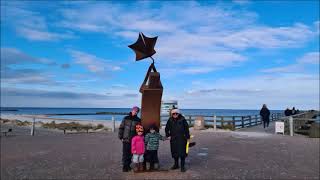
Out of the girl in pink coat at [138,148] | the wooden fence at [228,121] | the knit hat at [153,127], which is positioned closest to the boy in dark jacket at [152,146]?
the knit hat at [153,127]

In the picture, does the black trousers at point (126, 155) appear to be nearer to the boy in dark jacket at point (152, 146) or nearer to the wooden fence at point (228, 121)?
the boy in dark jacket at point (152, 146)

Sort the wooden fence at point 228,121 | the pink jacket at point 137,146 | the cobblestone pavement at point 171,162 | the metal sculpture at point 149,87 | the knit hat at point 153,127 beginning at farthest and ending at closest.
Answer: the wooden fence at point 228,121
the metal sculpture at point 149,87
the knit hat at point 153,127
the pink jacket at point 137,146
the cobblestone pavement at point 171,162

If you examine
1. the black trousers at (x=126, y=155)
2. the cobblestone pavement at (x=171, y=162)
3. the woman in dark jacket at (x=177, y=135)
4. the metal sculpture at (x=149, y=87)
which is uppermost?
the metal sculpture at (x=149, y=87)

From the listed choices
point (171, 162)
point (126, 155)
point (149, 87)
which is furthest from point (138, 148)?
point (171, 162)

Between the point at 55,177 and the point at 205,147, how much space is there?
24.2 ft

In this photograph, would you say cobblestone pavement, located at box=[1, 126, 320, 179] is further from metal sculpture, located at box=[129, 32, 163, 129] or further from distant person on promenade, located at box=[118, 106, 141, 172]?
metal sculpture, located at box=[129, 32, 163, 129]

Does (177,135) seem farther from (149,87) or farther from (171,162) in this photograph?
(171,162)

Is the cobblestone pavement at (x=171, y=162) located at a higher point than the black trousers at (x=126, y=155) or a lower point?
lower

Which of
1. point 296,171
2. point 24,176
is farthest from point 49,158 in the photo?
point 296,171

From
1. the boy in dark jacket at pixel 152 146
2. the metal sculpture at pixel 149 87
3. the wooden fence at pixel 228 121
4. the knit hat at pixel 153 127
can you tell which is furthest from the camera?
the wooden fence at pixel 228 121

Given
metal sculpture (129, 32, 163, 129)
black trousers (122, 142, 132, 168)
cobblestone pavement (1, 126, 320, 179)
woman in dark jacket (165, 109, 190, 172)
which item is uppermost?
metal sculpture (129, 32, 163, 129)

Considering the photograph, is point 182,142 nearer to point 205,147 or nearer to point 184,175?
point 184,175

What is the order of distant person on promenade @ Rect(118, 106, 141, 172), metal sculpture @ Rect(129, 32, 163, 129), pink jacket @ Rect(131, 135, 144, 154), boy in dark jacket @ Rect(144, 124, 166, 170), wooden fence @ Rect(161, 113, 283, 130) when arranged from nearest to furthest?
pink jacket @ Rect(131, 135, 144, 154) < distant person on promenade @ Rect(118, 106, 141, 172) < boy in dark jacket @ Rect(144, 124, 166, 170) < metal sculpture @ Rect(129, 32, 163, 129) < wooden fence @ Rect(161, 113, 283, 130)

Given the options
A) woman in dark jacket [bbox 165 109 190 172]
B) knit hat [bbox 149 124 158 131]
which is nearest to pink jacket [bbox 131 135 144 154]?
knit hat [bbox 149 124 158 131]
